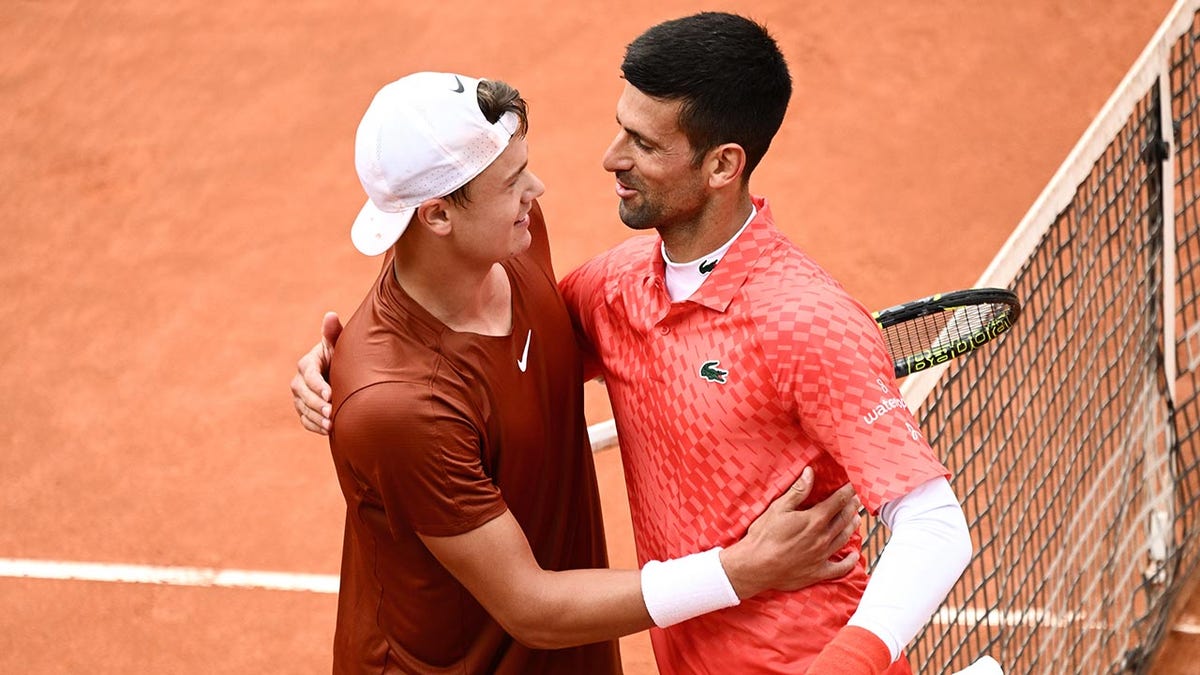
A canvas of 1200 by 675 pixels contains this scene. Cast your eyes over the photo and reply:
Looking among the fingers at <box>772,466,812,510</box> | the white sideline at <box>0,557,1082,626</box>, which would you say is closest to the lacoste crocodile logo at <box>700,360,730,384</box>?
the fingers at <box>772,466,812,510</box>

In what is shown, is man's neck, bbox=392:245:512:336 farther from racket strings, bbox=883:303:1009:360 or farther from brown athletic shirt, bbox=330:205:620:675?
racket strings, bbox=883:303:1009:360

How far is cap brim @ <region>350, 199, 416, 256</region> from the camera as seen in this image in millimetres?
2719

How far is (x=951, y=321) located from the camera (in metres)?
3.32

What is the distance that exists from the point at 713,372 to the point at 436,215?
568 mm

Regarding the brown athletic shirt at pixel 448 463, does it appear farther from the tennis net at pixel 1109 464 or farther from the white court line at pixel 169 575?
the white court line at pixel 169 575

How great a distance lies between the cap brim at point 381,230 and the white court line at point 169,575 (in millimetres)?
3048

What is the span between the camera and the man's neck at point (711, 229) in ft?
9.28

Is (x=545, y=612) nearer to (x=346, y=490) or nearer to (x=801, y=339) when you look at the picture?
(x=346, y=490)

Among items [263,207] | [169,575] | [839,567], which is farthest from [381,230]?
[263,207]

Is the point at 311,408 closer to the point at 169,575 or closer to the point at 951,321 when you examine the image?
the point at 951,321

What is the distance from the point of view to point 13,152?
8.47 meters

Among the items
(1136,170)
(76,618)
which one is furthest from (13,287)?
(1136,170)

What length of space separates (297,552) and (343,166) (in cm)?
287

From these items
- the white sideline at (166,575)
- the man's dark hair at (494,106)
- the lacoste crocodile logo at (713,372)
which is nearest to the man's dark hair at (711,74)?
the man's dark hair at (494,106)
